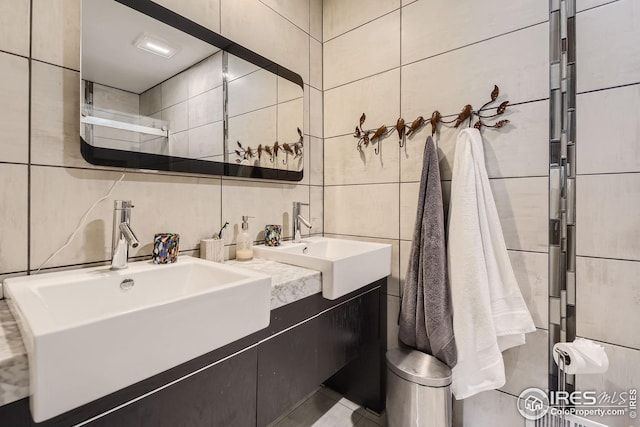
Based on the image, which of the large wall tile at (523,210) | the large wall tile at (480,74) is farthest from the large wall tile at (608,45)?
the large wall tile at (523,210)

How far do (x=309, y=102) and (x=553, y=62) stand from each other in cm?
114

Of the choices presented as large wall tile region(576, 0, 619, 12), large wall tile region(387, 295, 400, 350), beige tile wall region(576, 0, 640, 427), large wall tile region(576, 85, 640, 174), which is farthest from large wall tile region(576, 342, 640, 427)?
large wall tile region(576, 0, 619, 12)

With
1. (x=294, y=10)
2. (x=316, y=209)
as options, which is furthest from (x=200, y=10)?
(x=316, y=209)

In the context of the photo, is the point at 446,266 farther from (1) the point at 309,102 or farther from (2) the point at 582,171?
(1) the point at 309,102

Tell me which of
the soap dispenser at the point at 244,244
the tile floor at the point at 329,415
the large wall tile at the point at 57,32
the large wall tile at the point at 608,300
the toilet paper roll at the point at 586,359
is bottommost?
the tile floor at the point at 329,415

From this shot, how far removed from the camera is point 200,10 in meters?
1.18

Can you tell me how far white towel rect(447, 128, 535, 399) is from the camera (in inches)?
42.2

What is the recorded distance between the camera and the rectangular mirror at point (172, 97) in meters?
0.90

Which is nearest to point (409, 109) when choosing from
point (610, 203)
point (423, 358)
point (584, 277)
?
point (610, 203)

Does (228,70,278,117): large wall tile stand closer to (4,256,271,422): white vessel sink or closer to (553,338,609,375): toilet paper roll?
(4,256,271,422): white vessel sink

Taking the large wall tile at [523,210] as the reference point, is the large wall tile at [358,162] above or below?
above

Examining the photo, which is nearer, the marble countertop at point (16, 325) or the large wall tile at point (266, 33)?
the marble countertop at point (16, 325)

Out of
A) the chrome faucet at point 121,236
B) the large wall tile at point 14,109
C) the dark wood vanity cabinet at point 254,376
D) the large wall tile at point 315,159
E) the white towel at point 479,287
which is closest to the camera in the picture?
the dark wood vanity cabinet at point 254,376

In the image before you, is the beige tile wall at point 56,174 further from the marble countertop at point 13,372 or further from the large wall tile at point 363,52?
the large wall tile at point 363,52
